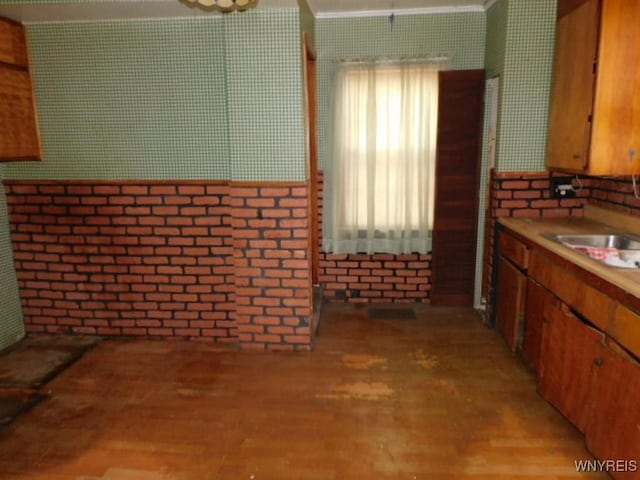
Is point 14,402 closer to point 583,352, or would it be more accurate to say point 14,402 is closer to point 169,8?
point 169,8

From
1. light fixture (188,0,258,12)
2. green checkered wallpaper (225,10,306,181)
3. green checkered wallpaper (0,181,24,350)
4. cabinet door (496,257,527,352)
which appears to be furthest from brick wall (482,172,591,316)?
green checkered wallpaper (0,181,24,350)

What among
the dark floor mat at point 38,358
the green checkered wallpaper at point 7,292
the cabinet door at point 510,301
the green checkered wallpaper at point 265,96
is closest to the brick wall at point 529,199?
the cabinet door at point 510,301

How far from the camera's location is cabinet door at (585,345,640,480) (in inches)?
76.8

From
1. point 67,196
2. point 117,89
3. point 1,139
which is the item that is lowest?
point 67,196

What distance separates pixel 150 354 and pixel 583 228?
10.4 feet

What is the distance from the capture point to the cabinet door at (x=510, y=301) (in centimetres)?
317

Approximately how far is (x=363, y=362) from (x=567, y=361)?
132 cm

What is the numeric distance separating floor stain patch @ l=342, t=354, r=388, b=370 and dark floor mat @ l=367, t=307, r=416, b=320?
728 mm

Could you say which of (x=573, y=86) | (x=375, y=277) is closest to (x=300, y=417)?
(x=375, y=277)

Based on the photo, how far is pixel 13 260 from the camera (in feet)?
12.5

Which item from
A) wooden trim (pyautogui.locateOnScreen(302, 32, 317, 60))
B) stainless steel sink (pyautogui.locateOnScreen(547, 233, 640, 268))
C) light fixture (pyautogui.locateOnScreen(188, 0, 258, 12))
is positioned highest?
wooden trim (pyautogui.locateOnScreen(302, 32, 317, 60))

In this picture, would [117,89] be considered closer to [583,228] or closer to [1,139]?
[1,139]

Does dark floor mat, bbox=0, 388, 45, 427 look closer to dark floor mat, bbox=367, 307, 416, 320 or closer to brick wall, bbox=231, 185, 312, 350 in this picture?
brick wall, bbox=231, 185, 312, 350

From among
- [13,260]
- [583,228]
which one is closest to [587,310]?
[583,228]
